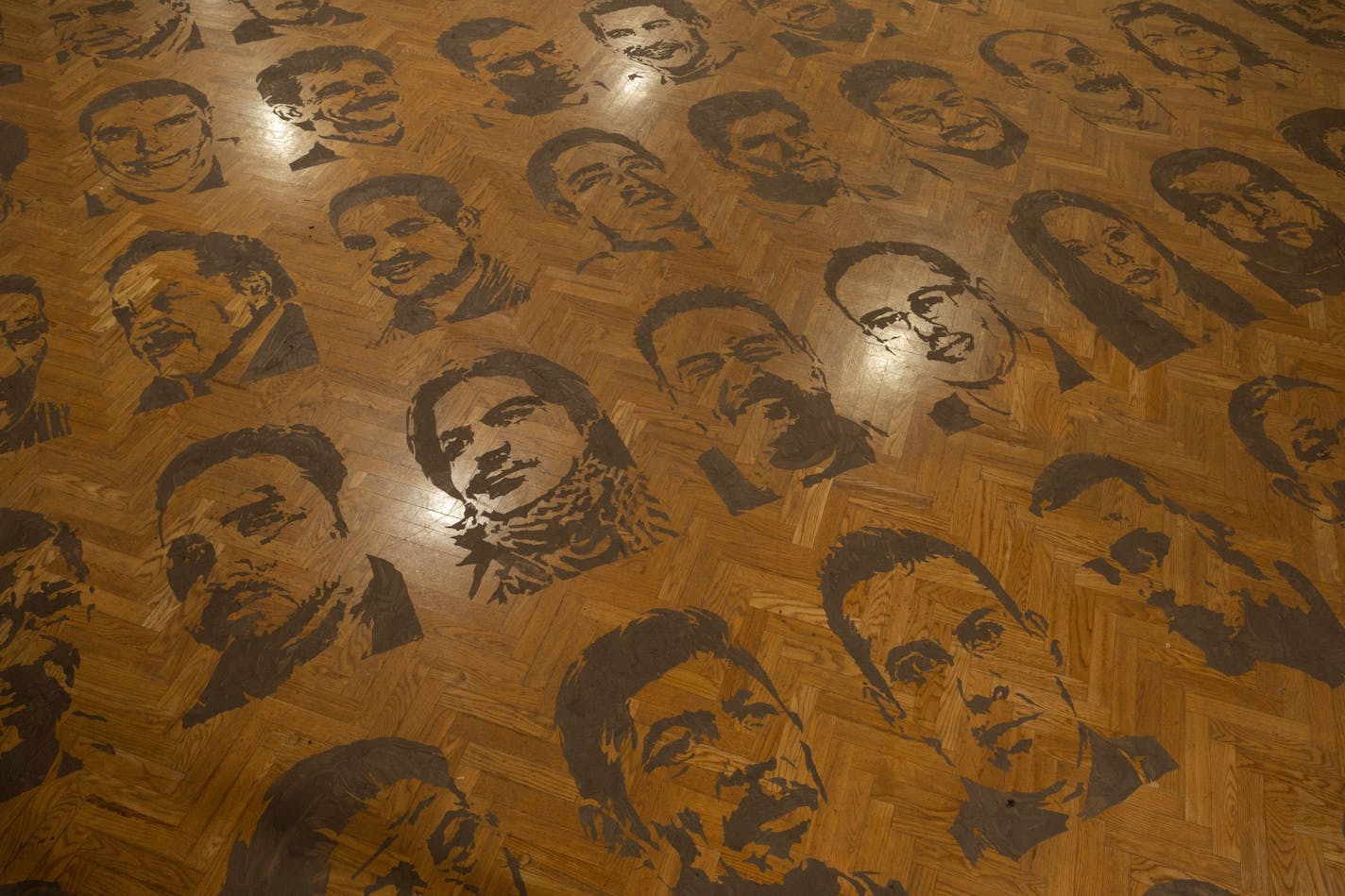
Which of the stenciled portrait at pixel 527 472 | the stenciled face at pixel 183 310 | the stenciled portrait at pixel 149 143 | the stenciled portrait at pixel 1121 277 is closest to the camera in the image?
the stenciled portrait at pixel 527 472

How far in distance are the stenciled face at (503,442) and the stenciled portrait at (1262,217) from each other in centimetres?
212

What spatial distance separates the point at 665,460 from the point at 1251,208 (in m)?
2.12

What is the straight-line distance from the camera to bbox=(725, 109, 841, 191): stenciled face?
294 centimetres

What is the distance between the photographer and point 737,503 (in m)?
2.19

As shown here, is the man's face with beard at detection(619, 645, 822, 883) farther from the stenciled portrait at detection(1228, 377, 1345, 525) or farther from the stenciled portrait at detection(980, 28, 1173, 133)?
the stenciled portrait at detection(980, 28, 1173, 133)

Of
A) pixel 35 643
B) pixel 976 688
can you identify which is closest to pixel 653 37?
pixel 976 688

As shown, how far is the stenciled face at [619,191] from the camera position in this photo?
2.78 m

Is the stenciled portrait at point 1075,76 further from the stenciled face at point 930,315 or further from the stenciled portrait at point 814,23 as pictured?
the stenciled face at point 930,315

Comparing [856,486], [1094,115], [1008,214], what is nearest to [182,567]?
[856,486]

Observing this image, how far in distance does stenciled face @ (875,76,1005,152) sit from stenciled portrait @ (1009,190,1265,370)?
1.11ft

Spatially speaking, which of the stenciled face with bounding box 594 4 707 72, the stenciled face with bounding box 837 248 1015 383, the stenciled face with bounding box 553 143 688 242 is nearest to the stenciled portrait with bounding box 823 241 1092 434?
the stenciled face with bounding box 837 248 1015 383

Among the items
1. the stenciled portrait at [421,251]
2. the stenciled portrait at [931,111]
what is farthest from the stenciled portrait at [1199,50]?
the stenciled portrait at [421,251]

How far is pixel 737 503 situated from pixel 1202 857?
1.17 metres

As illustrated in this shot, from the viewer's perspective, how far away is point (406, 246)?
2693 mm
